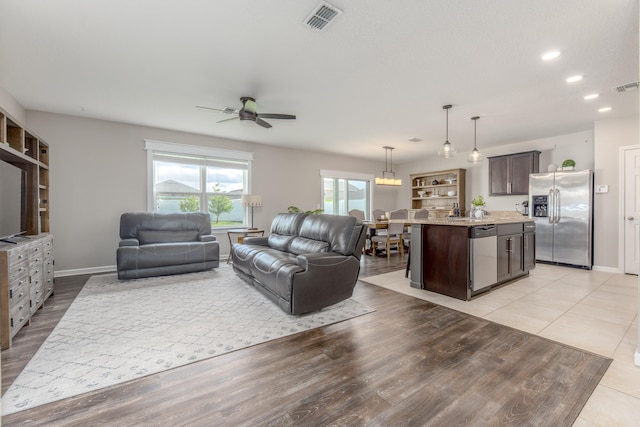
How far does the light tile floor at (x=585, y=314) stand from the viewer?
1.59 meters

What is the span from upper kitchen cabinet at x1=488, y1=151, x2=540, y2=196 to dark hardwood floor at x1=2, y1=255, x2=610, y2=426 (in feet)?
15.9

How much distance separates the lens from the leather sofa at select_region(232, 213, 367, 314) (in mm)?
2752

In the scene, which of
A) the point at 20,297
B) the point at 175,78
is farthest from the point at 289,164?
the point at 20,297

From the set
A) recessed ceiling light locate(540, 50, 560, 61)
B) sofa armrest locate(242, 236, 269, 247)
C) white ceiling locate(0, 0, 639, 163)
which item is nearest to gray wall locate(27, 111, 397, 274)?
white ceiling locate(0, 0, 639, 163)

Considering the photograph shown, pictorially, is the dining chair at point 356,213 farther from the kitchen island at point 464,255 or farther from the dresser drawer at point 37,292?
the dresser drawer at point 37,292

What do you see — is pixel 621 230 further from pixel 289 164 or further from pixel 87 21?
pixel 87 21

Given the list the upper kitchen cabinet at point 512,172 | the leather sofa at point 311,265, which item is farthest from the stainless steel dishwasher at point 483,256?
the upper kitchen cabinet at point 512,172

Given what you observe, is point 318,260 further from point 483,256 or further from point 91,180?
point 91,180

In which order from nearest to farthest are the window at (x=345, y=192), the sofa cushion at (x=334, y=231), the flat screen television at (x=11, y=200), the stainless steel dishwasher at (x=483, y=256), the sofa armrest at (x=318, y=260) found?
the flat screen television at (x=11, y=200) → the sofa armrest at (x=318, y=260) → the sofa cushion at (x=334, y=231) → the stainless steel dishwasher at (x=483, y=256) → the window at (x=345, y=192)

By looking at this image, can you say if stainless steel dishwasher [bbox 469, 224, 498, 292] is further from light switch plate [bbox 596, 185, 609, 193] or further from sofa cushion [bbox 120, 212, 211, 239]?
sofa cushion [bbox 120, 212, 211, 239]

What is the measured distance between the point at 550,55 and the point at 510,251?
8.08 ft

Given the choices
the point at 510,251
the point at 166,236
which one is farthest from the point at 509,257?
the point at 166,236

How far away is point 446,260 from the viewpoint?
11.4 ft

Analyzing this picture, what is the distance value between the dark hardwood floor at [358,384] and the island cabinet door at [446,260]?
0.85 metres
